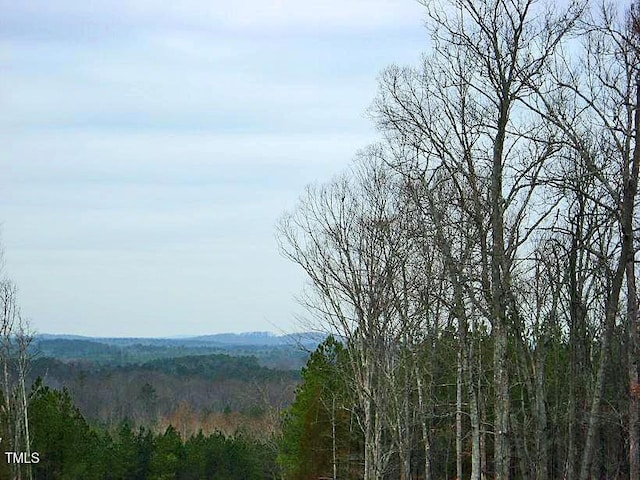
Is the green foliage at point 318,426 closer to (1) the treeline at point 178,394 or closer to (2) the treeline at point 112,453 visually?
(2) the treeline at point 112,453

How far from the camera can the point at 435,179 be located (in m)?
16.6

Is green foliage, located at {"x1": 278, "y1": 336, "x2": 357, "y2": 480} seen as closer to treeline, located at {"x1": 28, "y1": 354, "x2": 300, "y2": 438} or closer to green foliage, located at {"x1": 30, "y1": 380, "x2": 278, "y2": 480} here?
green foliage, located at {"x1": 30, "y1": 380, "x2": 278, "y2": 480}

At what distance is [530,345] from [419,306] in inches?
203

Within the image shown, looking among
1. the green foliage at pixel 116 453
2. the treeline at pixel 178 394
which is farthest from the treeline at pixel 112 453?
the treeline at pixel 178 394

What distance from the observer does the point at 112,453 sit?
3183cm

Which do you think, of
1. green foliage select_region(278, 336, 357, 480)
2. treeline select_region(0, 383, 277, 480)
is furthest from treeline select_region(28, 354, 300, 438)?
green foliage select_region(278, 336, 357, 480)

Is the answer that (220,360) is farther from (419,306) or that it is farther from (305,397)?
(419,306)

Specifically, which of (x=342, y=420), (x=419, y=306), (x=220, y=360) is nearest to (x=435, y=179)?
(x=419, y=306)

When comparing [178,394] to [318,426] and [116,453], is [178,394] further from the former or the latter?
[318,426]

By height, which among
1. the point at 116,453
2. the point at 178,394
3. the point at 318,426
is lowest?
the point at 178,394

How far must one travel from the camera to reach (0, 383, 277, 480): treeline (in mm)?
30828

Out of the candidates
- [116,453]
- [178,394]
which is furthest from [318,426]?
[178,394]

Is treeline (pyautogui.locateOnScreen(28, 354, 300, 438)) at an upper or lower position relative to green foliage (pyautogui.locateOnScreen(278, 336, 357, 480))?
lower

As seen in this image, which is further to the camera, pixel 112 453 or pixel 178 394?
pixel 178 394
